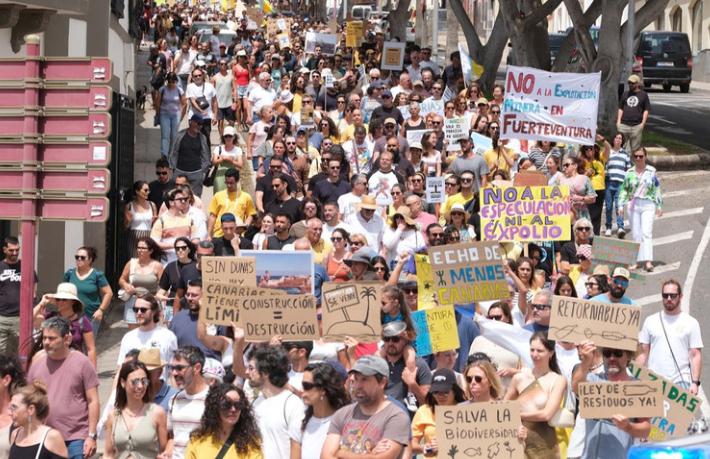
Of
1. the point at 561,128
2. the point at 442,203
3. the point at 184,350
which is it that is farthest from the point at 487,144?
the point at 184,350

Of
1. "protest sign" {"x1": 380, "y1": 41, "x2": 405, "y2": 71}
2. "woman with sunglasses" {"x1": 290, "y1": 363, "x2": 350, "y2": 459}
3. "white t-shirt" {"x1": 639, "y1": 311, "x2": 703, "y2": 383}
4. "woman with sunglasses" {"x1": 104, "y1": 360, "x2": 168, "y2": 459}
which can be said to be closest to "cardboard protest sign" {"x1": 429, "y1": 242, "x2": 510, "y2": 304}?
"white t-shirt" {"x1": 639, "y1": 311, "x2": 703, "y2": 383}

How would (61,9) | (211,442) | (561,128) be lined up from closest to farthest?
(211,442)
(61,9)
(561,128)

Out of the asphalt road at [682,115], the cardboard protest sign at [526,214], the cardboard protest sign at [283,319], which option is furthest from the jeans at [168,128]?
the cardboard protest sign at [283,319]

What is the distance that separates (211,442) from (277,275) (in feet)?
11.7

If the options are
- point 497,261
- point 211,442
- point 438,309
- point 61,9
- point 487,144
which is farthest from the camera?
point 487,144

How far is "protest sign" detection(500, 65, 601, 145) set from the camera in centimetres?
1838

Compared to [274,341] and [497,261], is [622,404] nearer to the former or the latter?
[274,341]

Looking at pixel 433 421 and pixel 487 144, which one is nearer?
pixel 433 421

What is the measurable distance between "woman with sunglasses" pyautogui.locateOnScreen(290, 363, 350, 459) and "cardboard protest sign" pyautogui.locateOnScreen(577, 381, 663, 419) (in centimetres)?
138

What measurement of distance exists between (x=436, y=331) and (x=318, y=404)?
1984 mm

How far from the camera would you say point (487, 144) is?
1988cm

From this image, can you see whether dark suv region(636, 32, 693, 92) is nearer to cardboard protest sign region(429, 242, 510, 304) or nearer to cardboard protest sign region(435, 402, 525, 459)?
cardboard protest sign region(429, 242, 510, 304)

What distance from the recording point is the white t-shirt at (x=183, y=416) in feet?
30.2

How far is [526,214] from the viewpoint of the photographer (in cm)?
1461
